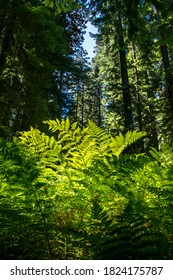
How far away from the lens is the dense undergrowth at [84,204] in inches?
51.1

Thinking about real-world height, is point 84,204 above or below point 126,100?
below

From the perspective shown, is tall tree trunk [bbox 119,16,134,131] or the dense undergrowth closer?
the dense undergrowth

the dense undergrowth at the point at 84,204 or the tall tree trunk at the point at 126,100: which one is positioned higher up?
the tall tree trunk at the point at 126,100

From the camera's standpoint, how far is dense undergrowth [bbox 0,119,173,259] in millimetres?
1297

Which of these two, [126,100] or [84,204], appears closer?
[84,204]

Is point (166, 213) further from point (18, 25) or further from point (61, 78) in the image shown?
point (61, 78)

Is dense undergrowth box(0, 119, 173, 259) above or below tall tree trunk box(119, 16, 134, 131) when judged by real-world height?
below

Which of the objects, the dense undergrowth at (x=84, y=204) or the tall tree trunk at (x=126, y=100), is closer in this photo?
the dense undergrowth at (x=84, y=204)

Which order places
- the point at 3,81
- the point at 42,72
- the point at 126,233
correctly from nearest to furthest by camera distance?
1. the point at 126,233
2. the point at 3,81
3. the point at 42,72

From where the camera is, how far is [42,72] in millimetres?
11023

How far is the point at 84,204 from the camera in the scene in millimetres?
1682
